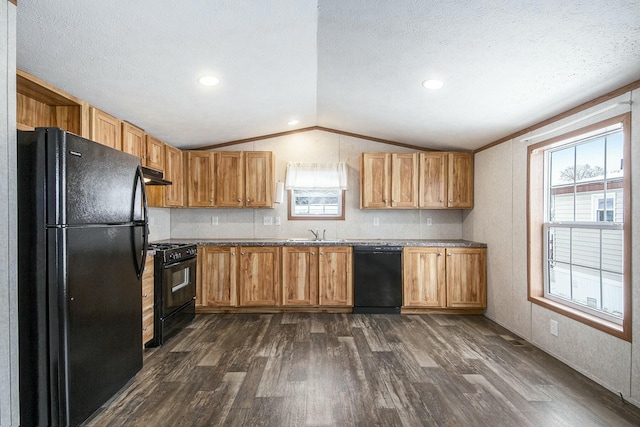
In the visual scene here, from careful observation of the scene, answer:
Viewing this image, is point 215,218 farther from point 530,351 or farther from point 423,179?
point 530,351

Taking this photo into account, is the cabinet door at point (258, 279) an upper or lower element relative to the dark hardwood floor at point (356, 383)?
upper

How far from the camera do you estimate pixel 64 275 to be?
1.65 metres

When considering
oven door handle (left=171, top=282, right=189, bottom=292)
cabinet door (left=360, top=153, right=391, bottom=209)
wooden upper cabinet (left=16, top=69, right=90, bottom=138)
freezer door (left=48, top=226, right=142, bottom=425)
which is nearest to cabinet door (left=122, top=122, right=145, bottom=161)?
wooden upper cabinet (left=16, top=69, right=90, bottom=138)

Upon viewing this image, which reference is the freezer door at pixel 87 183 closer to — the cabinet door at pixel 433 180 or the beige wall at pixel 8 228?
the beige wall at pixel 8 228

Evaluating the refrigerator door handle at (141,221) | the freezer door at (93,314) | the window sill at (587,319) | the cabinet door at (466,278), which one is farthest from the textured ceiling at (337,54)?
the window sill at (587,319)

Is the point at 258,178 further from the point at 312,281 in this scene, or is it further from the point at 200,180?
the point at 312,281

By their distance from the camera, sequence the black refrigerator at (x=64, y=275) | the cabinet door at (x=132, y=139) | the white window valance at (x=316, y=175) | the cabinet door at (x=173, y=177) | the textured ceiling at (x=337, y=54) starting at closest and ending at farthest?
the black refrigerator at (x=64, y=275) → the textured ceiling at (x=337, y=54) → the cabinet door at (x=132, y=139) → the cabinet door at (x=173, y=177) → the white window valance at (x=316, y=175)

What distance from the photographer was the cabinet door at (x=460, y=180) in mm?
4434

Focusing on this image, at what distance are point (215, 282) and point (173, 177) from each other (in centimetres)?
148

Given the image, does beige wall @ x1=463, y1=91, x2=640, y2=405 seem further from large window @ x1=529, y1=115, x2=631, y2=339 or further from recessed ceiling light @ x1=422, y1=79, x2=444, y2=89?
recessed ceiling light @ x1=422, y1=79, x2=444, y2=89

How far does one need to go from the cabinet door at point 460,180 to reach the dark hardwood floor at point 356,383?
175cm

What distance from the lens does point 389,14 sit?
74.7 inches

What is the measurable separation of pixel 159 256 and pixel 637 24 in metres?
3.79

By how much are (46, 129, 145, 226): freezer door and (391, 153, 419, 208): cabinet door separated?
3180mm
